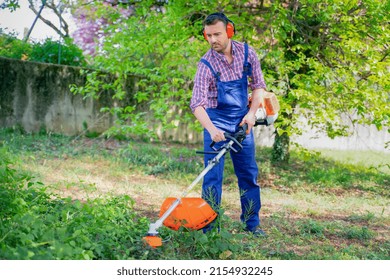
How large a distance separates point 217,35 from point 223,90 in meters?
0.40

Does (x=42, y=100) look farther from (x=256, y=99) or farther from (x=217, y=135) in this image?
(x=217, y=135)

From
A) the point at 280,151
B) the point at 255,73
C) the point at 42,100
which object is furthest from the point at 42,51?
the point at 255,73

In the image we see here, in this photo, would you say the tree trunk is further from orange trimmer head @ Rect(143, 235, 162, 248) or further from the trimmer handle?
orange trimmer head @ Rect(143, 235, 162, 248)

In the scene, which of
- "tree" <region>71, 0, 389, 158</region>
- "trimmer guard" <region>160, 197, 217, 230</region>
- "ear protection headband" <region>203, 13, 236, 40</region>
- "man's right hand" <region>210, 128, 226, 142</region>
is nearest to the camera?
"trimmer guard" <region>160, 197, 217, 230</region>

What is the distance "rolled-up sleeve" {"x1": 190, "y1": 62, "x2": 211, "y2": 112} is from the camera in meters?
4.02

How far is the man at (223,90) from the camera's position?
4055mm

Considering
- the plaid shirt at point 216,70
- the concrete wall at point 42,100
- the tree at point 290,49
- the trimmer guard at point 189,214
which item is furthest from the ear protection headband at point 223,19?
the concrete wall at point 42,100

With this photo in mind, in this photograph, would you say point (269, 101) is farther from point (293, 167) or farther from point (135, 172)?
point (293, 167)

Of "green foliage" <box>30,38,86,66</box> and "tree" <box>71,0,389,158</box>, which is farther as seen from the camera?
"green foliage" <box>30,38,86,66</box>

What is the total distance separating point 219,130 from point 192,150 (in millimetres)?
Answer: 6048

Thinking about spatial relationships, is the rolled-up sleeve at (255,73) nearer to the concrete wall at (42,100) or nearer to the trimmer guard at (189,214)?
the trimmer guard at (189,214)

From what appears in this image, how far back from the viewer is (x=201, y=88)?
4.06 metres

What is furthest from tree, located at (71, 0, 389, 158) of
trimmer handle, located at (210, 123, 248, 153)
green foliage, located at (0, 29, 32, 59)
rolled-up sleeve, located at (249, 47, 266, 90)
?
green foliage, located at (0, 29, 32, 59)

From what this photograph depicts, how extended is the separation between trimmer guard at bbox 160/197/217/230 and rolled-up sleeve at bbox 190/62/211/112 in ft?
2.27
